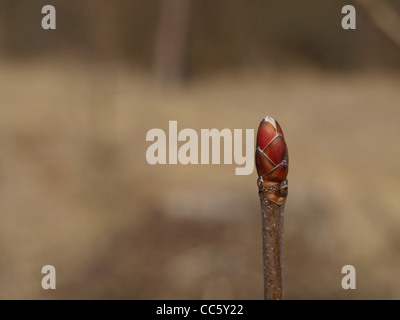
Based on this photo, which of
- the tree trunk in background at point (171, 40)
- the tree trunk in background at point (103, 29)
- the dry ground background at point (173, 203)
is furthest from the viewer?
the tree trunk in background at point (103, 29)

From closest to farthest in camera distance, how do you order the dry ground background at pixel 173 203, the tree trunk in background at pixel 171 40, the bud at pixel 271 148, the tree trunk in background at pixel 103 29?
the bud at pixel 271 148 < the dry ground background at pixel 173 203 < the tree trunk in background at pixel 171 40 < the tree trunk in background at pixel 103 29

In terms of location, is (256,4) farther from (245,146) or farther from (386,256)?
(386,256)

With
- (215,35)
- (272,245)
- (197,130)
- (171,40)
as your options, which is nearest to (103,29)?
(171,40)

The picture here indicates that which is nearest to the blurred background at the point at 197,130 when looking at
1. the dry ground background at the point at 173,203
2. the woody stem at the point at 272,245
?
the dry ground background at the point at 173,203

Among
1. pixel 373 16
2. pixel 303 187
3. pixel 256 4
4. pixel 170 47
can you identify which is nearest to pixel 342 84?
pixel 373 16

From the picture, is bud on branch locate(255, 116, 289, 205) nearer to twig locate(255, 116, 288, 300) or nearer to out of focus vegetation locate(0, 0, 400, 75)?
twig locate(255, 116, 288, 300)

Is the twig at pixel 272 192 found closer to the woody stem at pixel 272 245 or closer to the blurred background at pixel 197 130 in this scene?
the woody stem at pixel 272 245

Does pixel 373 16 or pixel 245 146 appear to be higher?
pixel 373 16
